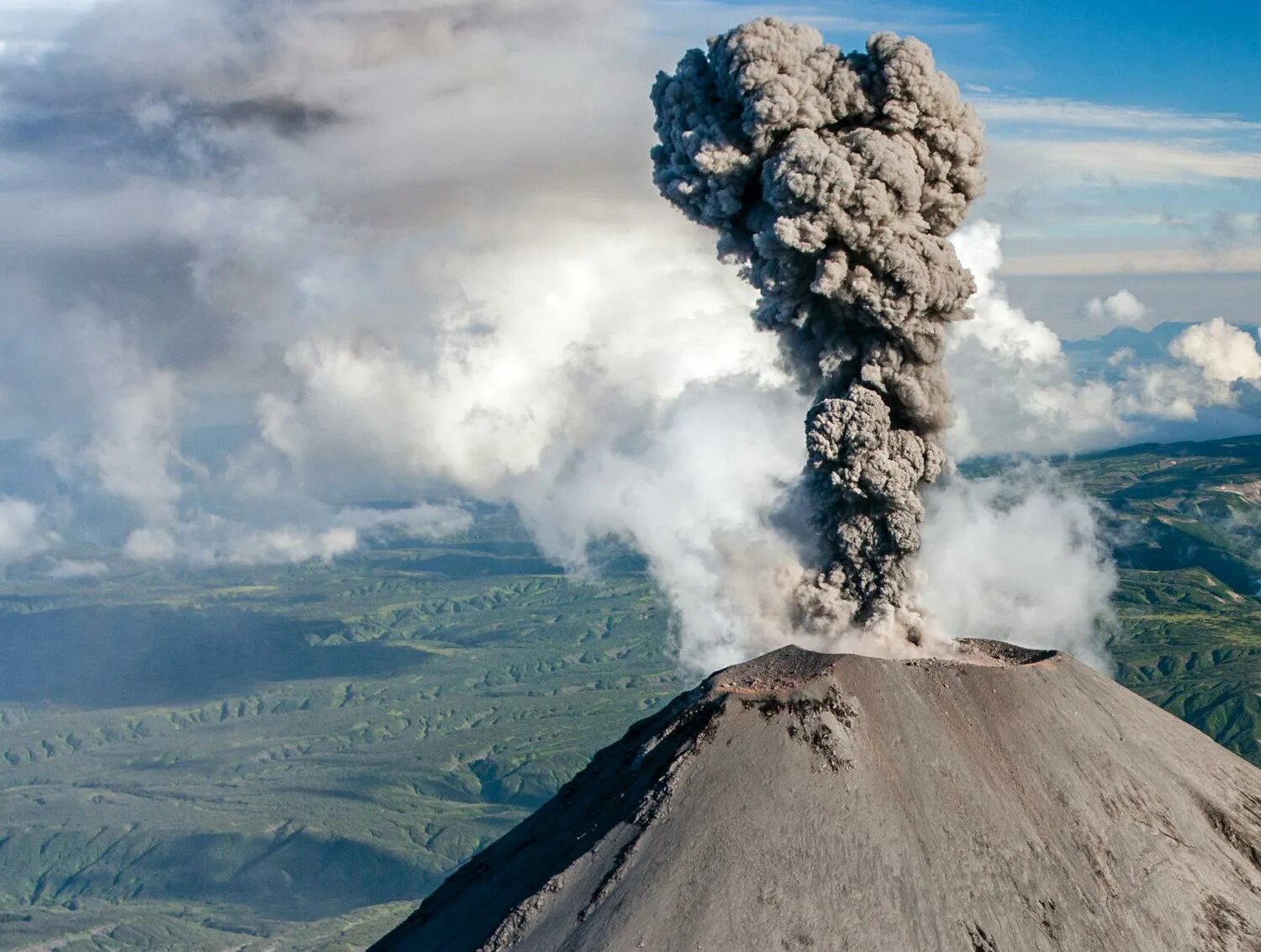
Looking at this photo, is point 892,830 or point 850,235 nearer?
point 892,830

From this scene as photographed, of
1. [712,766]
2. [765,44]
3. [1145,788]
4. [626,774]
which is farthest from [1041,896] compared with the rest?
[765,44]

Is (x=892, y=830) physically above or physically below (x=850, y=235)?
below

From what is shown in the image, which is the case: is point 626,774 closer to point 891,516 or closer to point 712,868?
point 712,868

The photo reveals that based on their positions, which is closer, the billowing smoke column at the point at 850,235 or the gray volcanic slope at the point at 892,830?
the gray volcanic slope at the point at 892,830

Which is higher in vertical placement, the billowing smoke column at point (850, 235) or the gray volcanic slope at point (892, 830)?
the billowing smoke column at point (850, 235)

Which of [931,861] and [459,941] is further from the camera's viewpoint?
[459,941]
